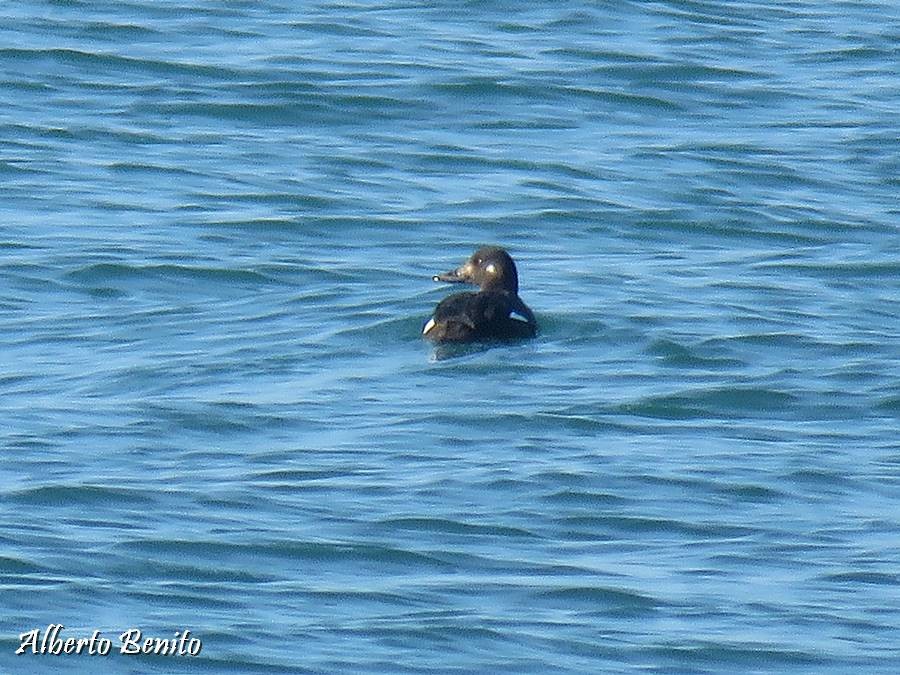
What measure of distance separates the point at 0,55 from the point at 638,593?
10.9 metres

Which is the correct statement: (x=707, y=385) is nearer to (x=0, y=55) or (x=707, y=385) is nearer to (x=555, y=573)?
(x=555, y=573)

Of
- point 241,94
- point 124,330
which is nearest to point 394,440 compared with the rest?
point 124,330

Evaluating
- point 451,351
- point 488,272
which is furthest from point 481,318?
point 488,272

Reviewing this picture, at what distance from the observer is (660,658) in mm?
6859

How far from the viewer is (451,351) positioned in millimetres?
10953
